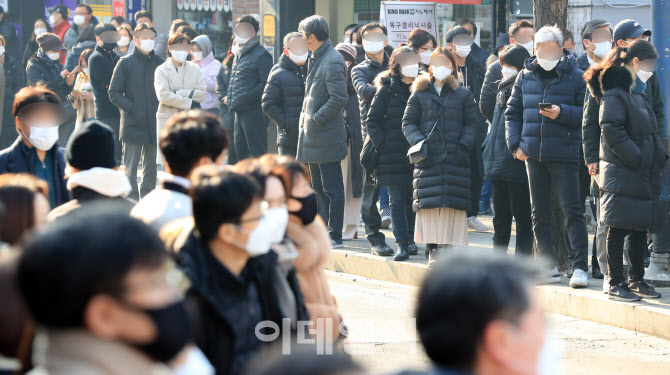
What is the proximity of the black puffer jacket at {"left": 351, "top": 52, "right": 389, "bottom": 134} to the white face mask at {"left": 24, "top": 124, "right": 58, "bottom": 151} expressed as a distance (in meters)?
4.47

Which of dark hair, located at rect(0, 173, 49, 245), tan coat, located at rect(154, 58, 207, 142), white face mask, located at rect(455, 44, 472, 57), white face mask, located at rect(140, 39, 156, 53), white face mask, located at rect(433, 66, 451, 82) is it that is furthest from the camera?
white face mask, located at rect(140, 39, 156, 53)

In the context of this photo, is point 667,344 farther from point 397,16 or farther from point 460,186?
point 397,16

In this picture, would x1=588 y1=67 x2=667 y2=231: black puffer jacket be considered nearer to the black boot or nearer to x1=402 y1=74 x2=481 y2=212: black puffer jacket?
x1=402 y1=74 x2=481 y2=212: black puffer jacket

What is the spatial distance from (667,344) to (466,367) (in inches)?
206

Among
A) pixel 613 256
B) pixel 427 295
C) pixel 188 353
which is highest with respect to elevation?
pixel 427 295

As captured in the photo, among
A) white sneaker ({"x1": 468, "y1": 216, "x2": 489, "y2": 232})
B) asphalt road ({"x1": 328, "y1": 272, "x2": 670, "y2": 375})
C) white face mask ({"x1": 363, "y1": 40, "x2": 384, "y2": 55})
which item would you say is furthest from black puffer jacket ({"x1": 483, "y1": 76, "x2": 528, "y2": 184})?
white sneaker ({"x1": 468, "y1": 216, "x2": 489, "y2": 232})

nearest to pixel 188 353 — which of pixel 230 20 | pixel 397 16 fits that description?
pixel 397 16

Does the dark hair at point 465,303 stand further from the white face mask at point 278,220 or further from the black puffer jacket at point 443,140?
the black puffer jacket at point 443,140

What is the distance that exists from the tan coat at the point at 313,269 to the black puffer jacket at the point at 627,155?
3.98m

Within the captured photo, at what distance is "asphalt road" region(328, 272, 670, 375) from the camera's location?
20.7 ft

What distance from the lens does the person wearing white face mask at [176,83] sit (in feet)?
37.8

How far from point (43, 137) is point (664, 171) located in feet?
16.9

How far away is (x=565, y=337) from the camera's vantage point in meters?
7.09

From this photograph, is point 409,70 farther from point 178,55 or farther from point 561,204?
point 178,55
